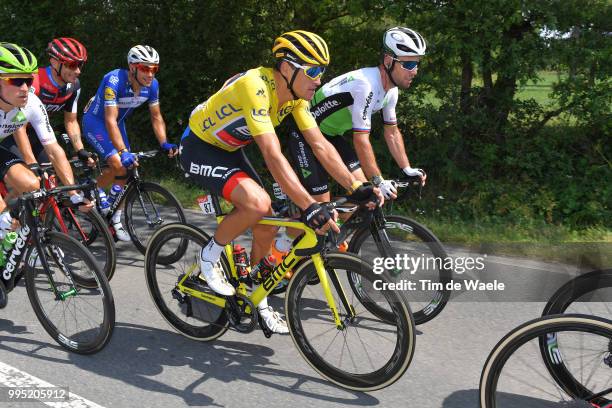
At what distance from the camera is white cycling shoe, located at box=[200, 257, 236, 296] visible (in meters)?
4.21

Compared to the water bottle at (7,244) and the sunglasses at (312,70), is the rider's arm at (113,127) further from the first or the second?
the sunglasses at (312,70)

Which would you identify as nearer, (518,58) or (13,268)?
(13,268)

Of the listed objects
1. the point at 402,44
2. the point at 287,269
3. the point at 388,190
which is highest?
the point at 402,44

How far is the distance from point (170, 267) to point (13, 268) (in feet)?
3.74

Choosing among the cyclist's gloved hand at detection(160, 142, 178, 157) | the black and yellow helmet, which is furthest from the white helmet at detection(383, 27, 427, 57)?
the cyclist's gloved hand at detection(160, 142, 178, 157)

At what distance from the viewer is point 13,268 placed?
4.68m

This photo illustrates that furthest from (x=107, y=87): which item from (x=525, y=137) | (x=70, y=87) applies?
(x=525, y=137)

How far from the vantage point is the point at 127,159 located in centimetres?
611

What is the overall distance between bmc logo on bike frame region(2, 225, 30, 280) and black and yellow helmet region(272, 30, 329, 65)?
2154mm

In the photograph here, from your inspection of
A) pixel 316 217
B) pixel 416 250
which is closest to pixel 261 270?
pixel 316 217

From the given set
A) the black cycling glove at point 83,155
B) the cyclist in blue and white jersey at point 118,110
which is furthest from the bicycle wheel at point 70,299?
the cyclist in blue and white jersey at point 118,110

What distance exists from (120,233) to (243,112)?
2.88 metres

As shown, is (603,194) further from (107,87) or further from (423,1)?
(107,87)

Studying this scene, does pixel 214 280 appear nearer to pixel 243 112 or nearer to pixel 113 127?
pixel 243 112
